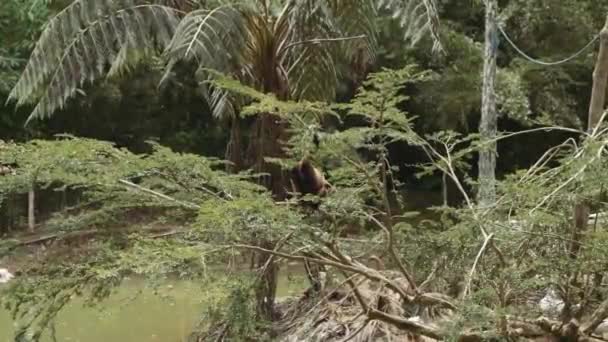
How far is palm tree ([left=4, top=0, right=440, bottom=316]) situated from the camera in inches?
204

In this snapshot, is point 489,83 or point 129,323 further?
point 489,83

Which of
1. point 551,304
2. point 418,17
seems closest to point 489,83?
point 418,17

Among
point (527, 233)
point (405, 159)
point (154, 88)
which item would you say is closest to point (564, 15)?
point (405, 159)

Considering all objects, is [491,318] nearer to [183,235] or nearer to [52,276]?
[183,235]

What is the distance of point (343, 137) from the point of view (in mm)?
3066

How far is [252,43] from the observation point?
549 centimetres

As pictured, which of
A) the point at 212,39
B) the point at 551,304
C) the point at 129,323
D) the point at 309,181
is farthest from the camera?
the point at 129,323

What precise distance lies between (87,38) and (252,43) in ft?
3.83

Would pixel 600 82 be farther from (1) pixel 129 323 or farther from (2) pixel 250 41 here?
(1) pixel 129 323

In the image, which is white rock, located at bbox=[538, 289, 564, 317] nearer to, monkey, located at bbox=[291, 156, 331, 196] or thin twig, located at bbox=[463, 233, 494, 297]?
thin twig, located at bbox=[463, 233, 494, 297]

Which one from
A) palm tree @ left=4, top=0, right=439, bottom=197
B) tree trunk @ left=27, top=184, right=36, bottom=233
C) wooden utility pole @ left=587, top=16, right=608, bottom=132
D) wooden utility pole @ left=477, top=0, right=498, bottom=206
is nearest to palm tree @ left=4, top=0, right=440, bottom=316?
palm tree @ left=4, top=0, right=439, bottom=197

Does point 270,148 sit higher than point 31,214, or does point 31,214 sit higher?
point 270,148

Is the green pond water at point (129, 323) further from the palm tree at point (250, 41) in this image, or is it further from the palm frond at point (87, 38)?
the palm frond at point (87, 38)

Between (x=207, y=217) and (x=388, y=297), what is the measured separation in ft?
7.17
